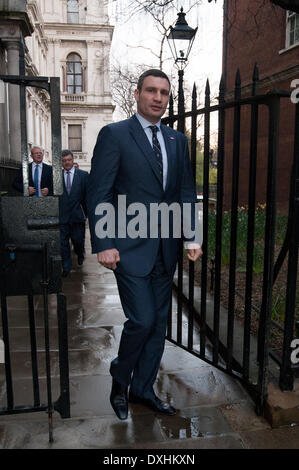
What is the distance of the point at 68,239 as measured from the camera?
704 centimetres

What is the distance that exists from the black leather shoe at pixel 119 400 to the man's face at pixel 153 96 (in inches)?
70.0

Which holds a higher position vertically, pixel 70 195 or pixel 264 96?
pixel 264 96

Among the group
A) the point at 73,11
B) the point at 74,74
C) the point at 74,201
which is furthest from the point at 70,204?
the point at 73,11

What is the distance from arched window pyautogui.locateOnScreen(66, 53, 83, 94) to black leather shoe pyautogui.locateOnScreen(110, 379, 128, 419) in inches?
1507

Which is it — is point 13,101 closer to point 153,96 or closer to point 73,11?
point 153,96

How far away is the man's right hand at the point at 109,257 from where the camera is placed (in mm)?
2582

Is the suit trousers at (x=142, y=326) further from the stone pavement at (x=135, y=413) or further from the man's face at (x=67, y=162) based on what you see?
the man's face at (x=67, y=162)

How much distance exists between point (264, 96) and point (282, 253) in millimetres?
1015

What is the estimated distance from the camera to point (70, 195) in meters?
7.08

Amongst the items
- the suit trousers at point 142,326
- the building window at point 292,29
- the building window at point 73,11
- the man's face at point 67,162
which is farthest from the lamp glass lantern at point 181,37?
the building window at point 73,11

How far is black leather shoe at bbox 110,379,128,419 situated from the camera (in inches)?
108

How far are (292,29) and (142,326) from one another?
44.8ft
